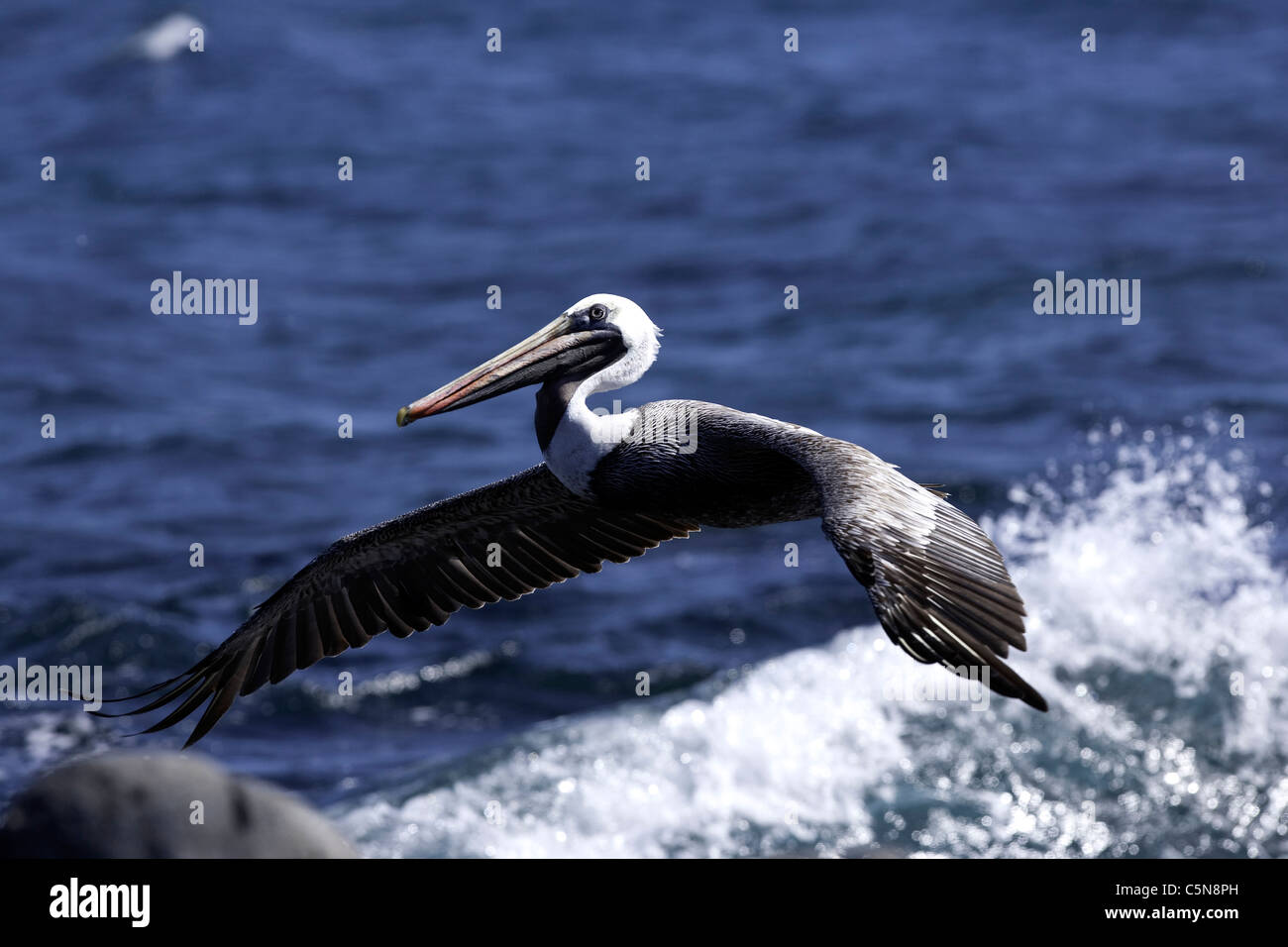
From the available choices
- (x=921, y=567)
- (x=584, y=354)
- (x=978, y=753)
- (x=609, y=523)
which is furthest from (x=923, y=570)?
(x=978, y=753)

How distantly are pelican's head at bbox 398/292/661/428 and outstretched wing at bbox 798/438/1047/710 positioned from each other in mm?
1383

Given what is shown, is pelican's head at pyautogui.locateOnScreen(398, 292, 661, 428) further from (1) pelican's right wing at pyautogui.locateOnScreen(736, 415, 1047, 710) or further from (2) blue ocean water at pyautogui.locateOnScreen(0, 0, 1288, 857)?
(2) blue ocean water at pyautogui.locateOnScreen(0, 0, 1288, 857)

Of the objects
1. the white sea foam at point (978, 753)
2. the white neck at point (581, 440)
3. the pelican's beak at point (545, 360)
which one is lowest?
the white sea foam at point (978, 753)

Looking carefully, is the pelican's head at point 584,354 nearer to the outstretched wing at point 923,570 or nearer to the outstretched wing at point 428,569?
the outstretched wing at point 428,569

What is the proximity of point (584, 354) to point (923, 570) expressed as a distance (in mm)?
2631

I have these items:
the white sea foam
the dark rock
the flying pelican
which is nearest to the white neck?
the flying pelican

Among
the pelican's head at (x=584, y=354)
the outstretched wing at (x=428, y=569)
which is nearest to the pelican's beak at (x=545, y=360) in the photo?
the pelican's head at (x=584, y=354)

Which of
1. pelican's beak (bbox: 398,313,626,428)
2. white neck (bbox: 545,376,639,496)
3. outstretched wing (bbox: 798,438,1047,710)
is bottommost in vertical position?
outstretched wing (bbox: 798,438,1047,710)

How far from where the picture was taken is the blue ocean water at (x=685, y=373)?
1494 cm

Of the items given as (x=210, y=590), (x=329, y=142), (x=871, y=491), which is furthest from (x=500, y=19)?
(x=871, y=491)

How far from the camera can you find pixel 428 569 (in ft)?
36.8

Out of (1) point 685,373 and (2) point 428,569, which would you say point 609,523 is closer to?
(2) point 428,569

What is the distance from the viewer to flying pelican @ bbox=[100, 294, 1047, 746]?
770 cm

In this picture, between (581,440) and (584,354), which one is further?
(584,354)
